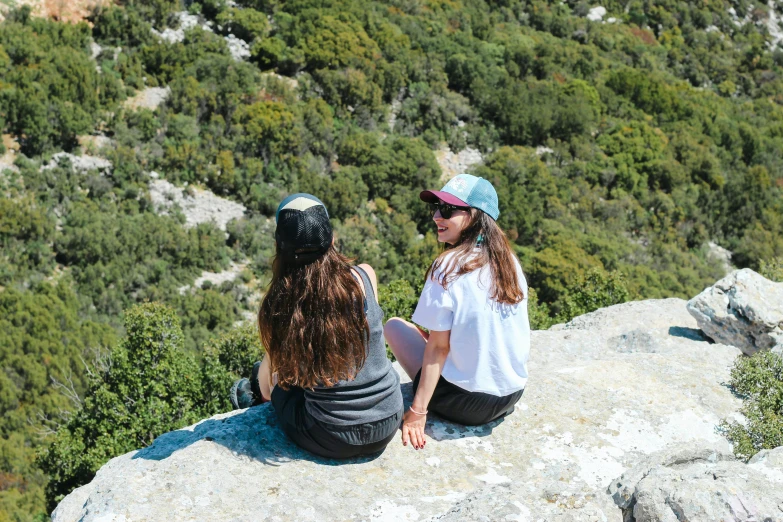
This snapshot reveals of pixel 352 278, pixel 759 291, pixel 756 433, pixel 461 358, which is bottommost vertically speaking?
pixel 759 291

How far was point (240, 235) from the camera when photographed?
1814cm

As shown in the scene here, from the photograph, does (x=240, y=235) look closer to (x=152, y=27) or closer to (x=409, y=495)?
(x=152, y=27)

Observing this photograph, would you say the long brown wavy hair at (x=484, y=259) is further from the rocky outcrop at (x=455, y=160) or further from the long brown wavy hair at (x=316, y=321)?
the rocky outcrop at (x=455, y=160)

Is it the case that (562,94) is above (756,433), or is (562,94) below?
below

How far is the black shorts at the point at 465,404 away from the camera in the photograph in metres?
3.75

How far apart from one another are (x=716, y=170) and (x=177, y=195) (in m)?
21.2

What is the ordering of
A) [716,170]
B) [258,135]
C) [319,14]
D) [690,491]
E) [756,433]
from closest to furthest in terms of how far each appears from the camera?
[690,491] → [756,433] → [258,135] → [319,14] → [716,170]

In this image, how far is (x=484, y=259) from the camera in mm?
3590

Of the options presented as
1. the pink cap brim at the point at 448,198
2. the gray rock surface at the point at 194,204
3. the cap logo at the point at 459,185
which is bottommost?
the gray rock surface at the point at 194,204

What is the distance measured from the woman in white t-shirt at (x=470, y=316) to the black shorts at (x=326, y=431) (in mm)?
249

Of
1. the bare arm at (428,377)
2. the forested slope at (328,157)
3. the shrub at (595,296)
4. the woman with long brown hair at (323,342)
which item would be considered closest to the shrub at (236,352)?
the forested slope at (328,157)

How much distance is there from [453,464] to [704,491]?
1161mm

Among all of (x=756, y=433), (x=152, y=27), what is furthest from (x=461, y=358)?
(x=152, y=27)

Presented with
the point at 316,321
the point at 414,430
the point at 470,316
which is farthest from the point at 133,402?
the point at 470,316
